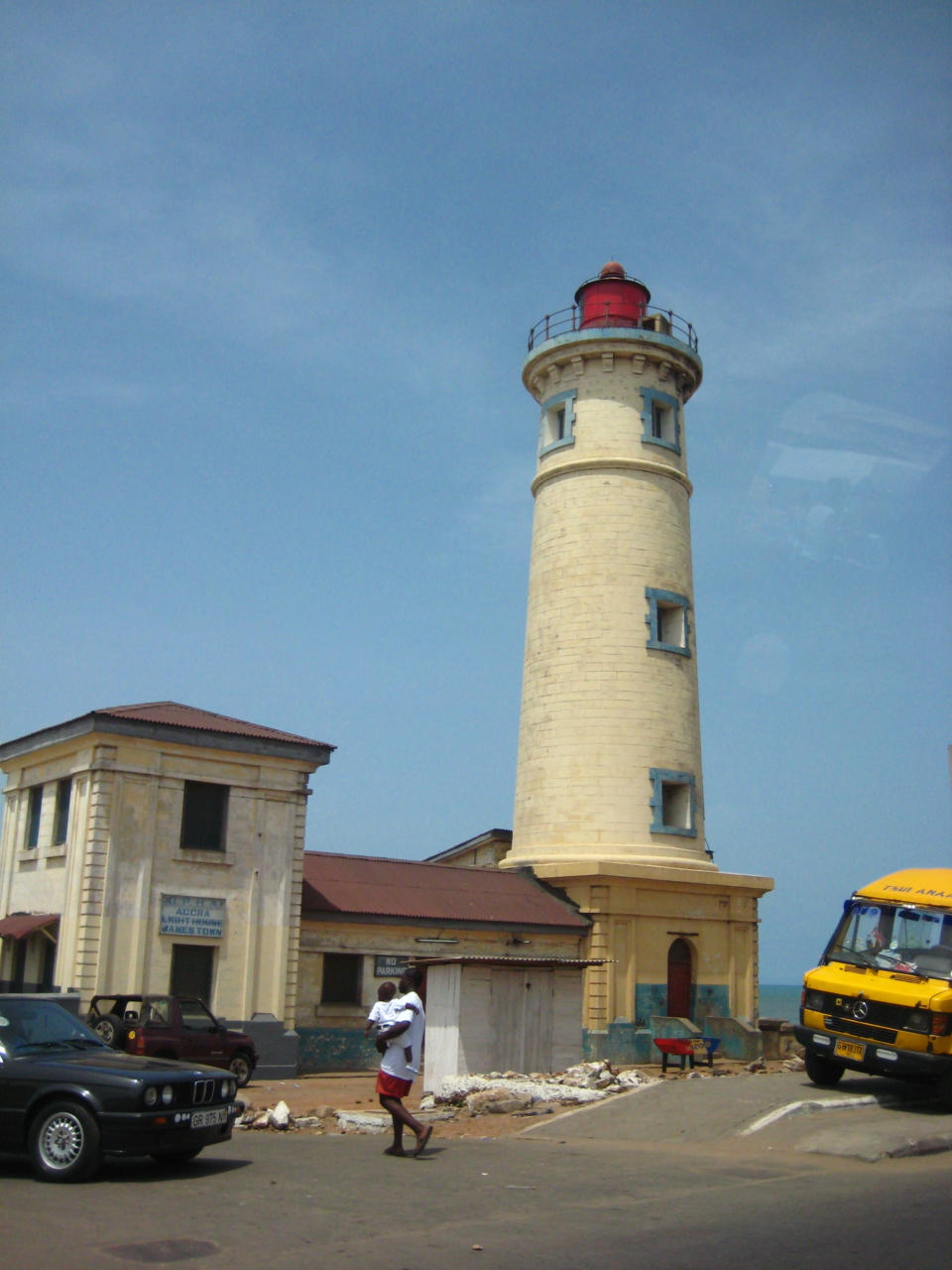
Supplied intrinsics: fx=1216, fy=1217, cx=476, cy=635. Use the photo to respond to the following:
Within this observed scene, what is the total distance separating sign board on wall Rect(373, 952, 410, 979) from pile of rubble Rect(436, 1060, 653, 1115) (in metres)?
4.94

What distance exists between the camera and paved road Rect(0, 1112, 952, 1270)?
7.95m

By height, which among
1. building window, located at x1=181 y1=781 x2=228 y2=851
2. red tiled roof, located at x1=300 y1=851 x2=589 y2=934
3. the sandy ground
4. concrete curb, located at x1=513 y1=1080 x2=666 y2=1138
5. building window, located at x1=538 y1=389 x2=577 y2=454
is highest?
building window, located at x1=538 y1=389 x2=577 y2=454

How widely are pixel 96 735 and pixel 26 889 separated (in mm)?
4323

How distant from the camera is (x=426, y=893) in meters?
25.9

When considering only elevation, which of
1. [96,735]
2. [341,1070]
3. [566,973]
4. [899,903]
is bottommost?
[341,1070]

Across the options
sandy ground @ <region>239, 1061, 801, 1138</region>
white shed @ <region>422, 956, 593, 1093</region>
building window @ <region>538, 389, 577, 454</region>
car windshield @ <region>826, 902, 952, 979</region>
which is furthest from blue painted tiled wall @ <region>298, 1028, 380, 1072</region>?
building window @ <region>538, 389, 577, 454</region>

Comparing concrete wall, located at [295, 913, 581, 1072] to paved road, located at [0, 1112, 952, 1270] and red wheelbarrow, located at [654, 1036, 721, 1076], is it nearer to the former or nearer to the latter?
red wheelbarrow, located at [654, 1036, 721, 1076]

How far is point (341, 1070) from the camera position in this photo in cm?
2309

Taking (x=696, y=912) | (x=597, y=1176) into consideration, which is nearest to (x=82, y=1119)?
(x=597, y=1176)

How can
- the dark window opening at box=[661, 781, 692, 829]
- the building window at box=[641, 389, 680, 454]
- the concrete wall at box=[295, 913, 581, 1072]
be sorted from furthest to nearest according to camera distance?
the building window at box=[641, 389, 680, 454]
the dark window opening at box=[661, 781, 692, 829]
the concrete wall at box=[295, 913, 581, 1072]

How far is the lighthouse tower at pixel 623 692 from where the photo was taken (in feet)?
87.1

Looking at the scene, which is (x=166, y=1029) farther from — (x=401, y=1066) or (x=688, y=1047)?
(x=688, y=1047)

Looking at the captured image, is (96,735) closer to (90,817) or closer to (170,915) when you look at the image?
(90,817)

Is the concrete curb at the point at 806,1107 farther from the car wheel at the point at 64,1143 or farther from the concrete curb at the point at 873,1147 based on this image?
the car wheel at the point at 64,1143
